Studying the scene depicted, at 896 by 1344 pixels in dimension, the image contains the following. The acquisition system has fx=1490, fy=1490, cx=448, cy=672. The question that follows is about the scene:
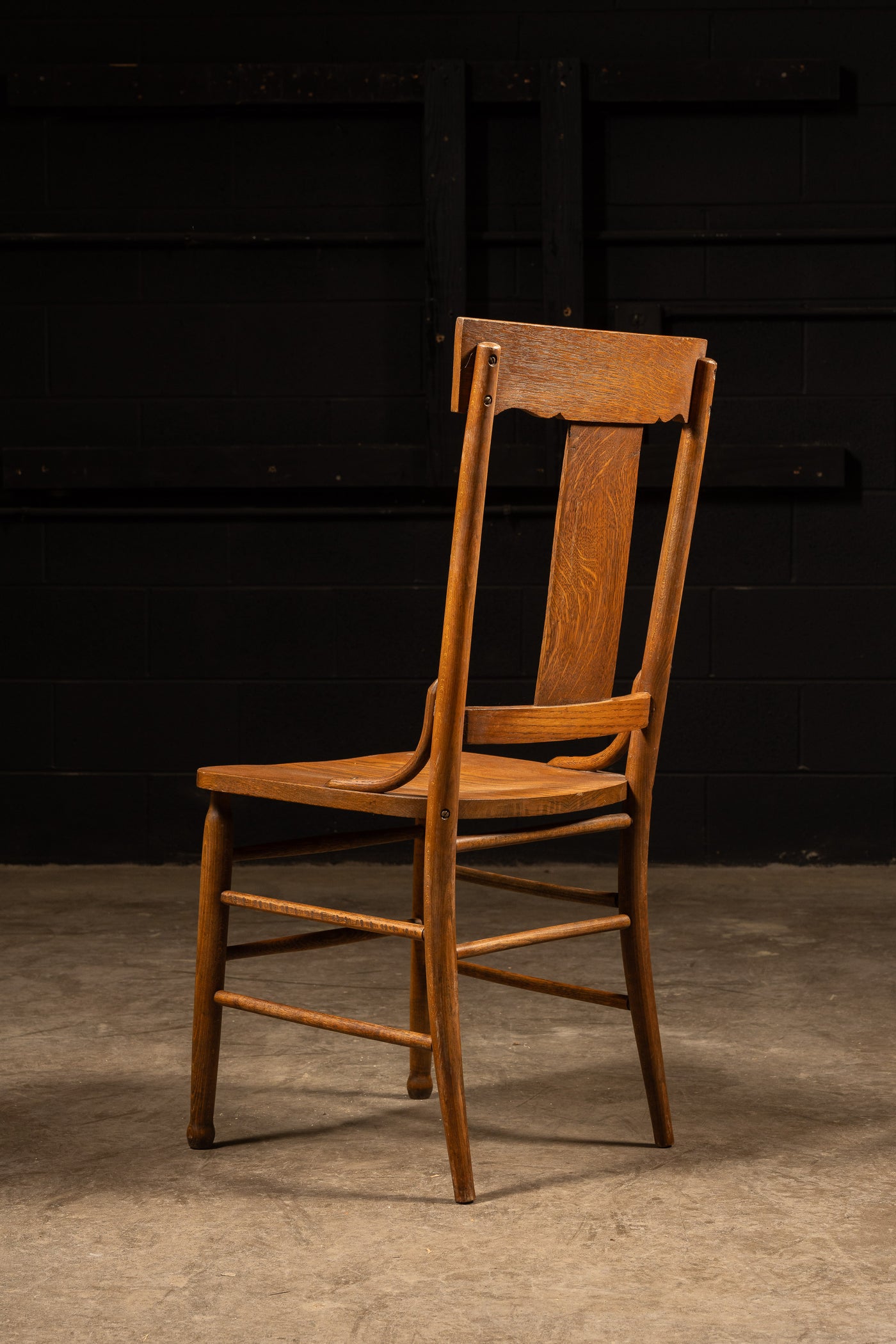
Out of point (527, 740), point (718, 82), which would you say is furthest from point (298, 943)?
point (718, 82)

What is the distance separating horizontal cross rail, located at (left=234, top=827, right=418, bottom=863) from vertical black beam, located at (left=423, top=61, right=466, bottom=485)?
185 centimetres

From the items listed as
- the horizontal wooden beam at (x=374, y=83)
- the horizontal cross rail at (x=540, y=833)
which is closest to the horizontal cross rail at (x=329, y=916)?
the horizontal cross rail at (x=540, y=833)

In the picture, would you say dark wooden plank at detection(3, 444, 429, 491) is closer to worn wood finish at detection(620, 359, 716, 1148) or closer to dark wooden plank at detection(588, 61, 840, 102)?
dark wooden plank at detection(588, 61, 840, 102)

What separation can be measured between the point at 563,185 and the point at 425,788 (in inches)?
90.7

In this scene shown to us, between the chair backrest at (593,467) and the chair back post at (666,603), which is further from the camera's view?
the chair back post at (666,603)

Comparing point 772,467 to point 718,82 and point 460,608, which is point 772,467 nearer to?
point 718,82

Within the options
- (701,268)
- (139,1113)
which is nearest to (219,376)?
(701,268)

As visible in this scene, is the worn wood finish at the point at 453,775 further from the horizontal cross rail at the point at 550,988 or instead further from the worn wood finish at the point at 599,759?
the worn wood finish at the point at 599,759

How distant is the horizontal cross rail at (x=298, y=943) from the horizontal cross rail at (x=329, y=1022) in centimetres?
6

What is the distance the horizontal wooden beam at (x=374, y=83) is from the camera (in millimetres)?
3584

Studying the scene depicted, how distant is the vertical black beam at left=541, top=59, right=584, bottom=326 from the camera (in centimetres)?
356

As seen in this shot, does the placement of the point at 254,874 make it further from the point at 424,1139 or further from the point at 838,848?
the point at 424,1139

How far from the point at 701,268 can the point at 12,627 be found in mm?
1918

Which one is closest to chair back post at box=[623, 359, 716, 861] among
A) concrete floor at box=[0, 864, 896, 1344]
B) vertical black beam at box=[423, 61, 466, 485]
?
concrete floor at box=[0, 864, 896, 1344]
